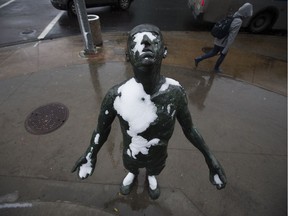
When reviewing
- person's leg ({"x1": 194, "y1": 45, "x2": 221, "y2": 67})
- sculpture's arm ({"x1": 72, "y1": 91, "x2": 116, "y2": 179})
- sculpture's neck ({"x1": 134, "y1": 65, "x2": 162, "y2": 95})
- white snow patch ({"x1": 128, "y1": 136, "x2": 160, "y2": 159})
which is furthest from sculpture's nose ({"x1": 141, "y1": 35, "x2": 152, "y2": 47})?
person's leg ({"x1": 194, "y1": 45, "x2": 221, "y2": 67})

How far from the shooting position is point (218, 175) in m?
2.20

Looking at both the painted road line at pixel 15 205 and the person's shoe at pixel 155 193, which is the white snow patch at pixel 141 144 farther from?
the painted road line at pixel 15 205

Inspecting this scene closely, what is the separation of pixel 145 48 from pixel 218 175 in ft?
4.87

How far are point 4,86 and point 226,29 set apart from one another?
17.3 feet

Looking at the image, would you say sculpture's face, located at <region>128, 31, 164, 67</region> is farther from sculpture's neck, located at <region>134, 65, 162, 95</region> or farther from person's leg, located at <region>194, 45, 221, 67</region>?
person's leg, located at <region>194, 45, 221, 67</region>

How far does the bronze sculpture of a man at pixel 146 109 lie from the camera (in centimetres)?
151

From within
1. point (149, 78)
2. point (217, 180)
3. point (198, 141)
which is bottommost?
point (217, 180)

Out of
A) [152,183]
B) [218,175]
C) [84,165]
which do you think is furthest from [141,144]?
[152,183]

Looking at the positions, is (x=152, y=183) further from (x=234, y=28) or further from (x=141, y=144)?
(x=234, y=28)

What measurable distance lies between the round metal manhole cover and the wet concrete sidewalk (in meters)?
0.12

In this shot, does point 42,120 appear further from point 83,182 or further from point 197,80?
point 197,80

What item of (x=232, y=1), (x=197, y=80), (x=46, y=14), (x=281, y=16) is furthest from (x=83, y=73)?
(x=281, y=16)

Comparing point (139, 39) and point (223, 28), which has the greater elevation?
point (139, 39)

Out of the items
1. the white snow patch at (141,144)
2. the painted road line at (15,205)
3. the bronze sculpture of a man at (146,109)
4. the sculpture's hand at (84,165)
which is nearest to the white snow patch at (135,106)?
the bronze sculpture of a man at (146,109)
